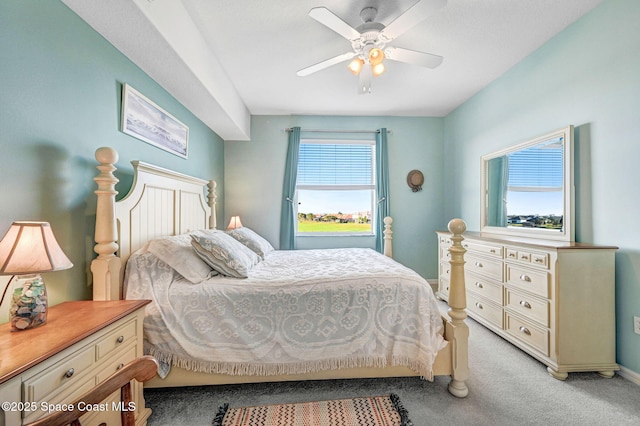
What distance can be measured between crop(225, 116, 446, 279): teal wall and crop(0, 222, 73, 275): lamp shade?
2.98m

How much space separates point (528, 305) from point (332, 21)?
101 inches

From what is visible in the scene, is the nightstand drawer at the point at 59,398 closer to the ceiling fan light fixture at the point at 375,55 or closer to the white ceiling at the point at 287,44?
the white ceiling at the point at 287,44

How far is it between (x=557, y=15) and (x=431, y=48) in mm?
910

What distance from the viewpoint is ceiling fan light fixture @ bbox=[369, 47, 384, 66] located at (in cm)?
198

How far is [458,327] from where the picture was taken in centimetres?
169

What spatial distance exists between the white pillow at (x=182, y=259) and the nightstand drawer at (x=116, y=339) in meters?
0.40

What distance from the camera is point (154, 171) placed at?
6.89 feet

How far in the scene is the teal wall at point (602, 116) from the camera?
183cm

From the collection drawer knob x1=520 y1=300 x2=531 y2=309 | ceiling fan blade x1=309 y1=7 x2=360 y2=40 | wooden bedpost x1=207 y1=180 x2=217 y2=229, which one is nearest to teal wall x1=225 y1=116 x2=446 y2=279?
wooden bedpost x1=207 y1=180 x2=217 y2=229

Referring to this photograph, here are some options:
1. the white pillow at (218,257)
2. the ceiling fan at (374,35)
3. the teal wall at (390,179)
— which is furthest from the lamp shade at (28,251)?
the teal wall at (390,179)

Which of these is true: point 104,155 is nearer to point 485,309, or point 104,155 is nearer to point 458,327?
point 458,327

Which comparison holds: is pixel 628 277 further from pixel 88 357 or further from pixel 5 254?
pixel 5 254

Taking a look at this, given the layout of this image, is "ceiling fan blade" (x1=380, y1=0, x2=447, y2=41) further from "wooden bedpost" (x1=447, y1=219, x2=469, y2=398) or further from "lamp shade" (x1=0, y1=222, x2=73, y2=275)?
"lamp shade" (x1=0, y1=222, x2=73, y2=275)

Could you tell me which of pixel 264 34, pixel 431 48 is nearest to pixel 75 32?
pixel 264 34
